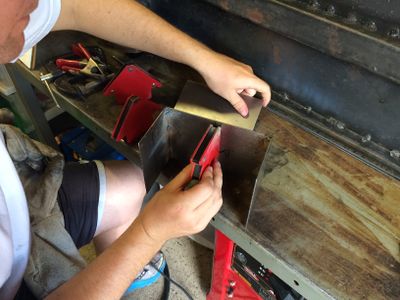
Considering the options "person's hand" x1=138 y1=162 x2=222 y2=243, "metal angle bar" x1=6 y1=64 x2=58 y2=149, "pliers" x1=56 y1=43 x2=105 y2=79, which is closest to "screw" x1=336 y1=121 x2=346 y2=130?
"person's hand" x1=138 y1=162 x2=222 y2=243

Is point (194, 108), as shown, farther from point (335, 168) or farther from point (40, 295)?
point (40, 295)

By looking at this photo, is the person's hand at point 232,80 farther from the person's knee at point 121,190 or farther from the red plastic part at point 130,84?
the person's knee at point 121,190

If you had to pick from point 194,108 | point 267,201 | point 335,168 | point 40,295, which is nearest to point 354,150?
point 335,168

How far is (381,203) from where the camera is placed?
2.19ft

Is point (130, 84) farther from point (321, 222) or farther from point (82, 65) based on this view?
point (321, 222)

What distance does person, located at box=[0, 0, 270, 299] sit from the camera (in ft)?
1.90

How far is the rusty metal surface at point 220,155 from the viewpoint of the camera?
66 centimetres

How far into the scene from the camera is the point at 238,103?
0.77 metres

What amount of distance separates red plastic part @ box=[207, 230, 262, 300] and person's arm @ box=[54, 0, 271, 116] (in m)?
0.37

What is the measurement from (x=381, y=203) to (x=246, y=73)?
38 cm

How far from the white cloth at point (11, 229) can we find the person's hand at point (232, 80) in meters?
0.45

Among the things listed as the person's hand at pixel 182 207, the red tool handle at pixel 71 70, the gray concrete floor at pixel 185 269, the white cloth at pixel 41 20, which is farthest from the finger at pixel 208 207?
the gray concrete floor at pixel 185 269

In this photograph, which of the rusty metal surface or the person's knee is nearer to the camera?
the rusty metal surface

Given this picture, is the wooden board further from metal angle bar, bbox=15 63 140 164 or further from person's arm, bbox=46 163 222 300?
metal angle bar, bbox=15 63 140 164
